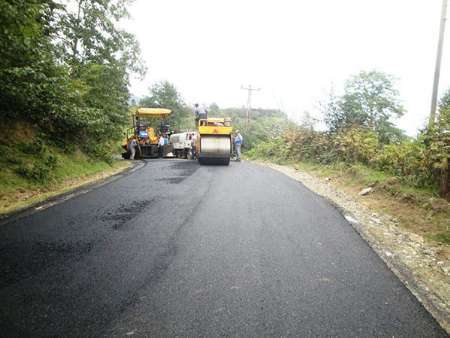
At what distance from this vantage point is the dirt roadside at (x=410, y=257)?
3278mm

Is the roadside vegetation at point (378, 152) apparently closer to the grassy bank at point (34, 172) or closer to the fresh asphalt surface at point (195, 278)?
the fresh asphalt surface at point (195, 278)

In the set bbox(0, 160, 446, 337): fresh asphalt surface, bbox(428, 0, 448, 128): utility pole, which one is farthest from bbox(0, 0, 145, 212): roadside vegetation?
bbox(428, 0, 448, 128): utility pole

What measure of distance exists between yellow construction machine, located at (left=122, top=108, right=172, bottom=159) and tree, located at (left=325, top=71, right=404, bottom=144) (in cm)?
1011

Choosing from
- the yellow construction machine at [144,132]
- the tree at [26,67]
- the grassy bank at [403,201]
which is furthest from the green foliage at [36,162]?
the yellow construction machine at [144,132]

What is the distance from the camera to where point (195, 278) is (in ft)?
11.4

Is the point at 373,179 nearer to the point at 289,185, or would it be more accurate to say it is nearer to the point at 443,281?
the point at 289,185

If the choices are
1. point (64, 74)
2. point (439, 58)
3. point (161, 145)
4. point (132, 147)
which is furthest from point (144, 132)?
point (439, 58)

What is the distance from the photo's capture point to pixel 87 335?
8.11ft

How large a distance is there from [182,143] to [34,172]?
16.8 meters

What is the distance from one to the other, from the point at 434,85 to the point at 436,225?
1002cm

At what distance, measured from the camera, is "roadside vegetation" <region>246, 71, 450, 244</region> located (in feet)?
22.2

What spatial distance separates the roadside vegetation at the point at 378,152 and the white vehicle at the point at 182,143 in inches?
203

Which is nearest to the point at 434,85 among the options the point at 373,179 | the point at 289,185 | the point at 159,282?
the point at 373,179

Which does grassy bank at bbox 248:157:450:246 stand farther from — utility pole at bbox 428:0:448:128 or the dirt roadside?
utility pole at bbox 428:0:448:128
